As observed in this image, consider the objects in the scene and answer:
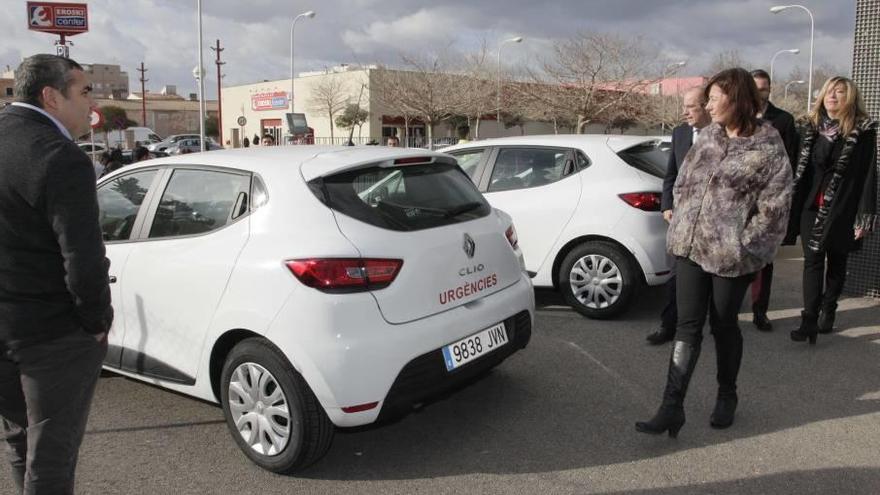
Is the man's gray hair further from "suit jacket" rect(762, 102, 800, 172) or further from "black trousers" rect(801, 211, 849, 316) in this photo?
"black trousers" rect(801, 211, 849, 316)

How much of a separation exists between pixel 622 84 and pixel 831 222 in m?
34.9

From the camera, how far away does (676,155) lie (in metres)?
5.04

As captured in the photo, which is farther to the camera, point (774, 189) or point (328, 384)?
point (774, 189)

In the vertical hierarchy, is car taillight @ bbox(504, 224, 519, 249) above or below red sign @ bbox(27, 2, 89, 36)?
below

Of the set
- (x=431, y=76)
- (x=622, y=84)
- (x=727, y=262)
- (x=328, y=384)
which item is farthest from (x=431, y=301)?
(x=431, y=76)

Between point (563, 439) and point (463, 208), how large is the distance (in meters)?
1.35

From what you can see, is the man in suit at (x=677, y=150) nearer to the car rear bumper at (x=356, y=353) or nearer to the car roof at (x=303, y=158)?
the car roof at (x=303, y=158)

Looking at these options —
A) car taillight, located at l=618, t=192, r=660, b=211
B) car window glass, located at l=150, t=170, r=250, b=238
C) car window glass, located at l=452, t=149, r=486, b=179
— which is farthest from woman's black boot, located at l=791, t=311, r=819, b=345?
car window glass, located at l=150, t=170, r=250, b=238

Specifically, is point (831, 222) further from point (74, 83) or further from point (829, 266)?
point (74, 83)

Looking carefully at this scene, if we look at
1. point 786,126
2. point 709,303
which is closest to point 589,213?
point 786,126

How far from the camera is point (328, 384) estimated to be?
3064 millimetres

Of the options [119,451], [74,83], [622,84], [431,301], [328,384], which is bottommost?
[119,451]

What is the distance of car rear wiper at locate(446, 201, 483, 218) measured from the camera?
3.69 meters

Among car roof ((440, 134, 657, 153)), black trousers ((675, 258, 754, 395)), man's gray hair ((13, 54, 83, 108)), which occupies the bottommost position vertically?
black trousers ((675, 258, 754, 395))
